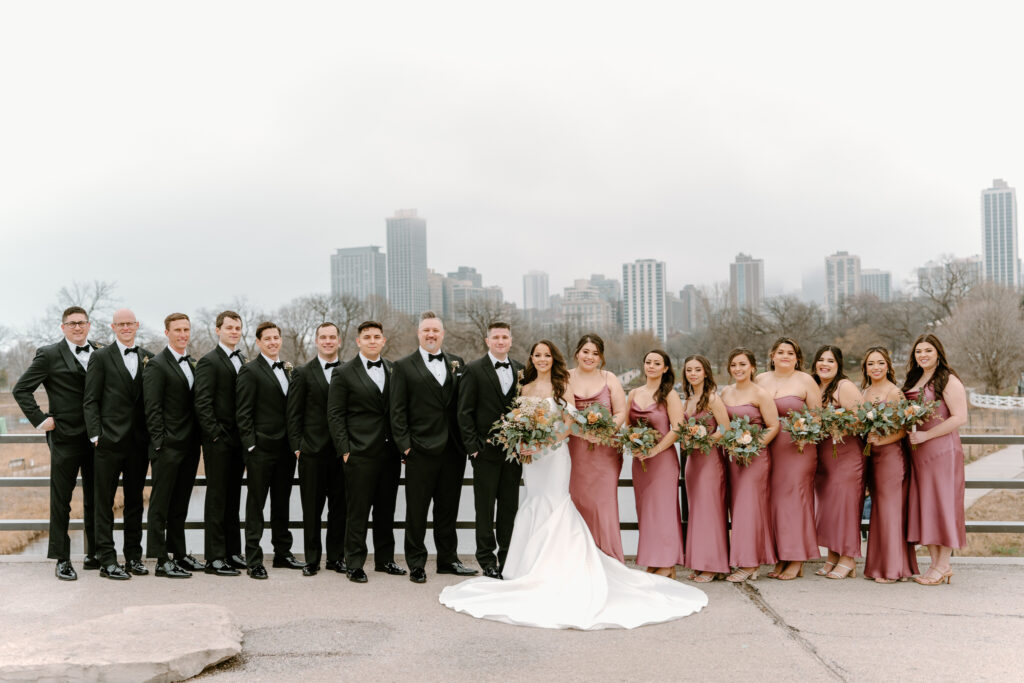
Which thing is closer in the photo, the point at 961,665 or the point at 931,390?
the point at 961,665

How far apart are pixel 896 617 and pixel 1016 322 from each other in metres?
55.2

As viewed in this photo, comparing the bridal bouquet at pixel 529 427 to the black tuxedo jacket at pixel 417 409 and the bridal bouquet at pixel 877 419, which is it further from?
the bridal bouquet at pixel 877 419

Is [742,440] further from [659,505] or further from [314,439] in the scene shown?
[314,439]

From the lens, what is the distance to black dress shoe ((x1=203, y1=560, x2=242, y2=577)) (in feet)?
24.5

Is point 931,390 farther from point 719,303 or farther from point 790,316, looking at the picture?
point 719,303

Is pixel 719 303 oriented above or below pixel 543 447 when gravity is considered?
above

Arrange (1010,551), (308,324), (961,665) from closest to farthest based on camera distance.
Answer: (961,665), (1010,551), (308,324)

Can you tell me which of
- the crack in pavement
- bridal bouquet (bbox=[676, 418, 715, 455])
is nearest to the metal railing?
bridal bouquet (bbox=[676, 418, 715, 455])

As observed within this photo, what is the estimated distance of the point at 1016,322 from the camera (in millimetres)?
52594

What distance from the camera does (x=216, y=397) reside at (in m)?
7.45

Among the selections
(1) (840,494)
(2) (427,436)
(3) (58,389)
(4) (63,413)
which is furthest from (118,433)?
(1) (840,494)

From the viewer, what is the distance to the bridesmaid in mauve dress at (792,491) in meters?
7.34

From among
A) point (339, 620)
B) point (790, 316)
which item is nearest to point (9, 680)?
point (339, 620)

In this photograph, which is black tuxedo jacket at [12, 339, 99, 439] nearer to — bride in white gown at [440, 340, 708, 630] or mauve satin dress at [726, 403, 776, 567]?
bride in white gown at [440, 340, 708, 630]
